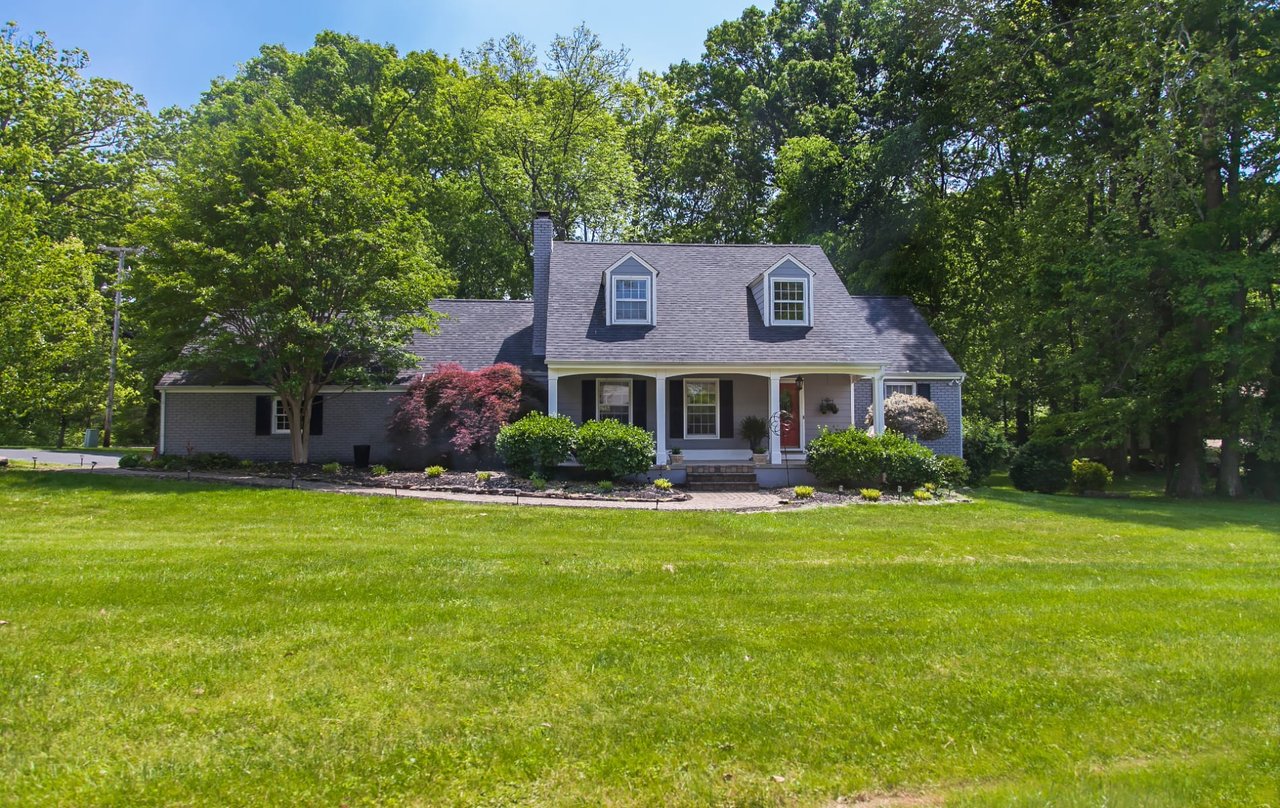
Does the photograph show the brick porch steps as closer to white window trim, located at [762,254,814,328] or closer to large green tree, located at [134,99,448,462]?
white window trim, located at [762,254,814,328]

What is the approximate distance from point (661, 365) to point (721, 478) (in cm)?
315

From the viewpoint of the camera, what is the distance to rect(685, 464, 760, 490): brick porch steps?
1769 cm

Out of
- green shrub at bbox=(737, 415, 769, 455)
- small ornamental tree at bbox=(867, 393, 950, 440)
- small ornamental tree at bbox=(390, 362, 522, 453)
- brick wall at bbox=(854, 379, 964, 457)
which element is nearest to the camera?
small ornamental tree at bbox=(390, 362, 522, 453)

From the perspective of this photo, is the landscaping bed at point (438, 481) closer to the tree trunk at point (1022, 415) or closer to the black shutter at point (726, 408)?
the black shutter at point (726, 408)

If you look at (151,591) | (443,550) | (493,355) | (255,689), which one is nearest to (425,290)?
(493,355)

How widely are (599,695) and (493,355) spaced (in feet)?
58.8

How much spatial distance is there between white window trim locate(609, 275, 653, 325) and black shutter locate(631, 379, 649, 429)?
5.33 feet

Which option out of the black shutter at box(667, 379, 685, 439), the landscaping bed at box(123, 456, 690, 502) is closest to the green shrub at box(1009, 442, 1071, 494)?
the black shutter at box(667, 379, 685, 439)

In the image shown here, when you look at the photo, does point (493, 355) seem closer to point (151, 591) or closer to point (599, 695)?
point (151, 591)

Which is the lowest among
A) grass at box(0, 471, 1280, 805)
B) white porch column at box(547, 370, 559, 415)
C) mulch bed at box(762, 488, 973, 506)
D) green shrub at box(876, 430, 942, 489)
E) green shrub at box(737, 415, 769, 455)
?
grass at box(0, 471, 1280, 805)

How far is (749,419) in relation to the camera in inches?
790

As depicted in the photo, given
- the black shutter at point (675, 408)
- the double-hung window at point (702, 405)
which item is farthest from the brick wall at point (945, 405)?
the black shutter at point (675, 408)

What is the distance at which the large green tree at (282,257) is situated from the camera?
1672 cm

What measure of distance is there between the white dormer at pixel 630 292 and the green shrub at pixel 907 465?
23.0 ft
